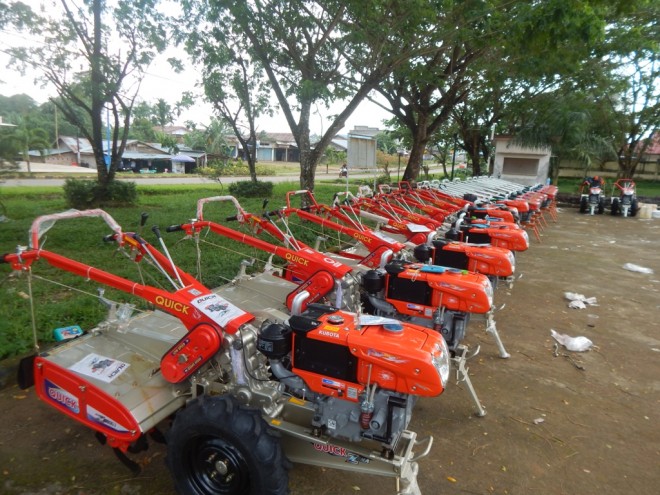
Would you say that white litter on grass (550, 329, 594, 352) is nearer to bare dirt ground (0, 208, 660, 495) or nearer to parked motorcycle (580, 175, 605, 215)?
bare dirt ground (0, 208, 660, 495)

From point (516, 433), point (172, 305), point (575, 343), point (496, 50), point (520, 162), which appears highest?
point (496, 50)

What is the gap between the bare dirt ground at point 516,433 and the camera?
287cm

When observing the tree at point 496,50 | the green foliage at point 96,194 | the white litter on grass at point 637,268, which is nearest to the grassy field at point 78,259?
the green foliage at point 96,194

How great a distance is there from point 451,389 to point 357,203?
168 inches

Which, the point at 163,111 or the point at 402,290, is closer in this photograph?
the point at 402,290

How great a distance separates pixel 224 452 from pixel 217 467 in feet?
0.38

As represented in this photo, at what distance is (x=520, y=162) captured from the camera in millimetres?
23125

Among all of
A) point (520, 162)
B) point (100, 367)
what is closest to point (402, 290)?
point (100, 367)

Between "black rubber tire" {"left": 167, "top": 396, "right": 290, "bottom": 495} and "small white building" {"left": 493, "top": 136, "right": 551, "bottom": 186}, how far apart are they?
888 inches

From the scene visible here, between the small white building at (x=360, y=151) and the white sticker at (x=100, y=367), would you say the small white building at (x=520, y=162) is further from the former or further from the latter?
the white sticker at (x=100, y=367)

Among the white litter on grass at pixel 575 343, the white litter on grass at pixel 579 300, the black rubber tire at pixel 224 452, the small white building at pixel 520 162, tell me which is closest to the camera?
the black rubber tire at pixel 224 452

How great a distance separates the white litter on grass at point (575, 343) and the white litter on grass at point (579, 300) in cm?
136

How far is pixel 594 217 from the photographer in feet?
55.0

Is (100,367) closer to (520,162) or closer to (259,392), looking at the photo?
(259,392)
